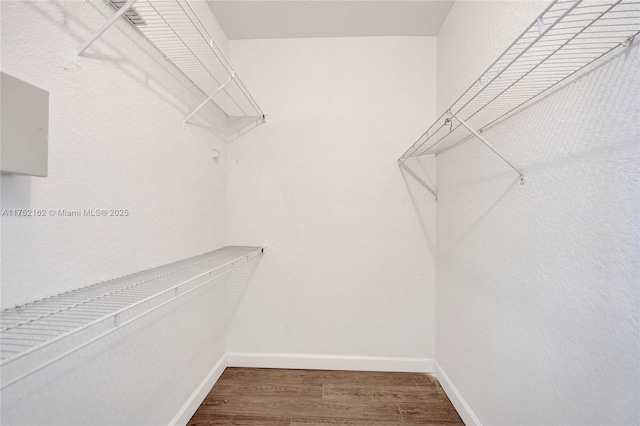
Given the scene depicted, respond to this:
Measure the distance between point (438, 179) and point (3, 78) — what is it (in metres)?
1.96

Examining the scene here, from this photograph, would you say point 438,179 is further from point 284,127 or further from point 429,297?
point 284,127

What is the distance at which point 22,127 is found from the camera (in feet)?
1.89

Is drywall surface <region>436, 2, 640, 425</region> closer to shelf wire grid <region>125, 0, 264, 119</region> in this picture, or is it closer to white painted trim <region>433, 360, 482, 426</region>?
white painted trim <region>433, 360, 482, 426</region>

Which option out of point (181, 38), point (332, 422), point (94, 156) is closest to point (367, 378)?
point (332, 422)

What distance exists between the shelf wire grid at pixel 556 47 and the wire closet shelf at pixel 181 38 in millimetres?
953

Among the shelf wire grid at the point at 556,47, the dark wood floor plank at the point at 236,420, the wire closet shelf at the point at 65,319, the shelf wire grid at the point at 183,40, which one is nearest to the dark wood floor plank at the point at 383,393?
the dark wood floor plank at the point at 236,420

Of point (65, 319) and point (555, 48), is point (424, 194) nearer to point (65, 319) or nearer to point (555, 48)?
point (555, 48)

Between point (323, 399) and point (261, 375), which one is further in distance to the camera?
point (261, 375)

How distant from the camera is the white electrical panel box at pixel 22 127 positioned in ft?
1.78

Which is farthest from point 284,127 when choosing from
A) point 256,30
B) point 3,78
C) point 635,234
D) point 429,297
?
point 635,234

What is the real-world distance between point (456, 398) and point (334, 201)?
1.40 m

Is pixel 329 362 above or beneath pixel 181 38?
beneath

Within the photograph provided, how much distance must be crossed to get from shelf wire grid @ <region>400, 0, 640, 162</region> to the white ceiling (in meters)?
0.87

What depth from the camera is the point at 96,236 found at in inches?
34.6
